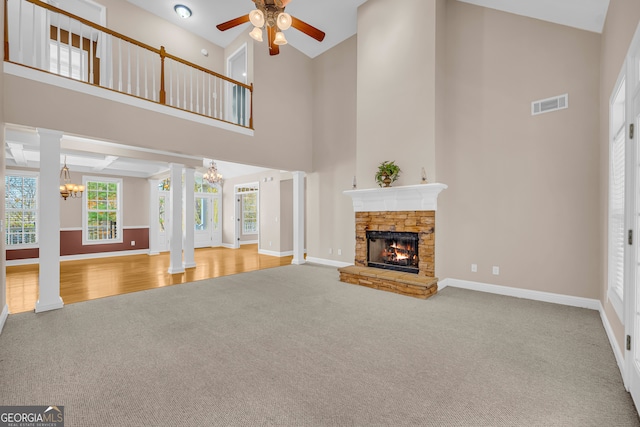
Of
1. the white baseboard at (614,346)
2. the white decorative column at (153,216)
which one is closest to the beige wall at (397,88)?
the white baseboard at (614,346)

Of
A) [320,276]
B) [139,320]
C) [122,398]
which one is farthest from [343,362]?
[320,276]

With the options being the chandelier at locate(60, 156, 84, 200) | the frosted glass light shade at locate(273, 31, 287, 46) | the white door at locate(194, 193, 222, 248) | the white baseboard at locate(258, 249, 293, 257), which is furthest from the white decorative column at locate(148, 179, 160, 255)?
the frosted glass light shade at locate(273, 31, 287, 46)

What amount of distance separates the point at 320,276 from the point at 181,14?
611 centimetres

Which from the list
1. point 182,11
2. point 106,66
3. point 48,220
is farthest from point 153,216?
point 182,11

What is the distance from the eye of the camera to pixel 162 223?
945 centimetres

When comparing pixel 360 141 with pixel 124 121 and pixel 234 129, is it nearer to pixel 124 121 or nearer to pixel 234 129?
pixel 234 129

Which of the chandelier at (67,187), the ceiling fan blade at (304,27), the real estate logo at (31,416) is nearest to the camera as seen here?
the real estate logo at (31,416)

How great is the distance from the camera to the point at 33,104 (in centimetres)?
346

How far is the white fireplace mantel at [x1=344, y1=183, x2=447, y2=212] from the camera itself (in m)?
4.55

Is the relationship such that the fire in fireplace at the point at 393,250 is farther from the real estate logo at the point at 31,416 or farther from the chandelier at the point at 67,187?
the chandelier at the point at 67,187

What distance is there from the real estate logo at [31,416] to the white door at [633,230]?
3.59 metres

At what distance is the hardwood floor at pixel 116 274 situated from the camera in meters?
4.50

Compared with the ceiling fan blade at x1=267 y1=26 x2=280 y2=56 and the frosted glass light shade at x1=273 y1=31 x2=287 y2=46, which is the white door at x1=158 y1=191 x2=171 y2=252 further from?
the frosted glass light shade at x1=273 y1=31 x2=287 y2=46

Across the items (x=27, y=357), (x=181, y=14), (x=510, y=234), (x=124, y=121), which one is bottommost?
(x=27, y=357)
